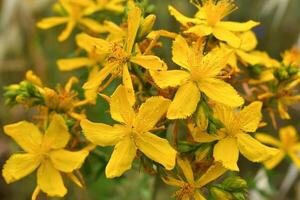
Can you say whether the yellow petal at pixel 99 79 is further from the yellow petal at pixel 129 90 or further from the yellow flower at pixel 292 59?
the yellow flower at pixel 292 59

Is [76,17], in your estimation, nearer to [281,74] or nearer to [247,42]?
[247,42]

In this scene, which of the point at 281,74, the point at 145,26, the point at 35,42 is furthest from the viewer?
the point at 35,42

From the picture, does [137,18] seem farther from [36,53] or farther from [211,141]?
[36,53]

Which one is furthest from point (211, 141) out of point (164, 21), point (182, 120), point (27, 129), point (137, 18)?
point (164, 21)

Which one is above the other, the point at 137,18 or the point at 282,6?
the point at 137,18

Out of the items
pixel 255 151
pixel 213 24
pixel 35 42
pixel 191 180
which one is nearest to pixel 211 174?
pixel 191 180

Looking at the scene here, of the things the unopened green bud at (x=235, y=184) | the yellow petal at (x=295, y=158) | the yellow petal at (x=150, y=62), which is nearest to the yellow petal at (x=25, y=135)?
the yellow petal at (x=150, y=62)
